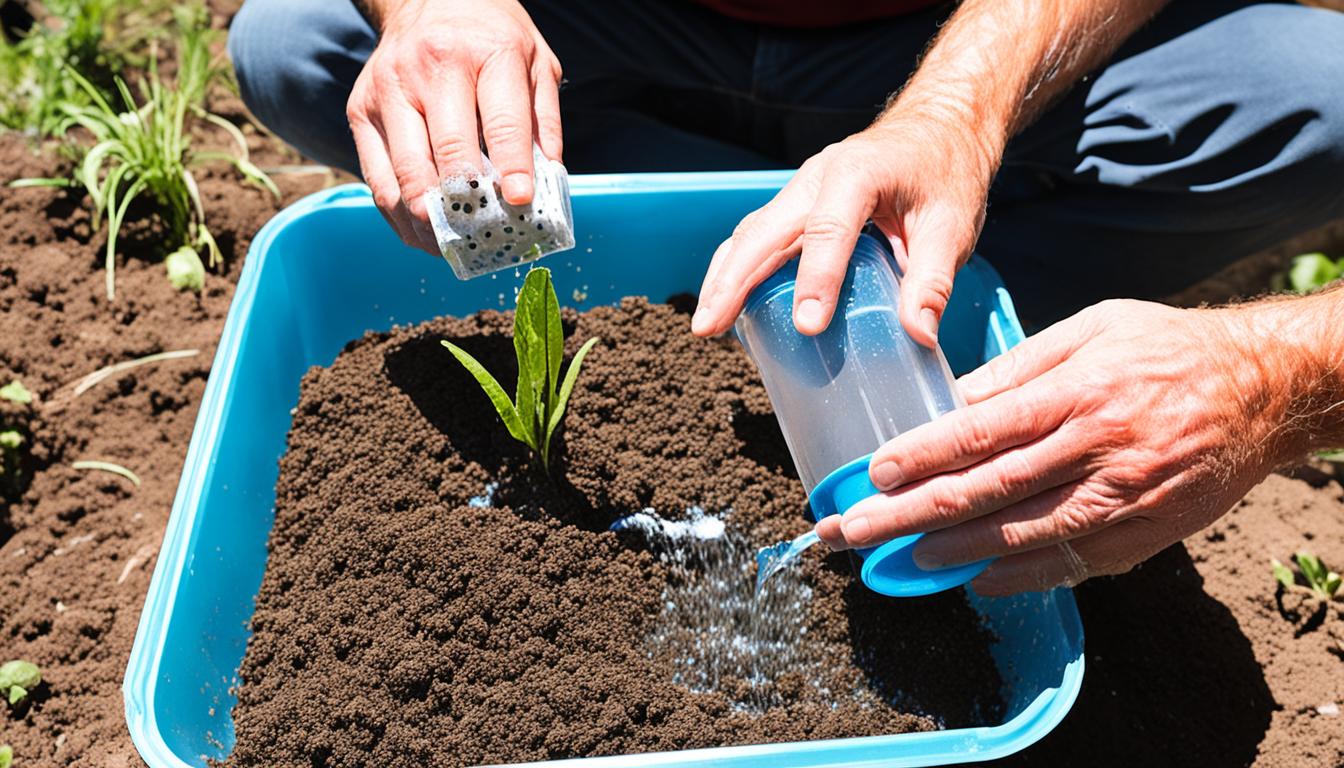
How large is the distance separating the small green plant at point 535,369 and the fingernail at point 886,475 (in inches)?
17.8

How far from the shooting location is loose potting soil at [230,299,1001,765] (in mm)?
1208

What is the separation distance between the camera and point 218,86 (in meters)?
2.23

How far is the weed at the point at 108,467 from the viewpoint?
5.29ft

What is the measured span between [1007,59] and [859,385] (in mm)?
583

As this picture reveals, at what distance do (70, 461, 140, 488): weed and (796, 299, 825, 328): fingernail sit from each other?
114 centimetres

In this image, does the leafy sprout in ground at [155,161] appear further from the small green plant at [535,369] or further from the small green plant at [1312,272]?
the small green plant at [1312,272]

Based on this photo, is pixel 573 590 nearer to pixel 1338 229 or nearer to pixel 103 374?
pixel 103 374

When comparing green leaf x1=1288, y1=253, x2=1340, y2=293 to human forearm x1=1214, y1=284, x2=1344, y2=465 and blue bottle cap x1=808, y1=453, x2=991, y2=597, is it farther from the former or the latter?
blue bottle cap x1=808, y1=453, x2=991, y2=597

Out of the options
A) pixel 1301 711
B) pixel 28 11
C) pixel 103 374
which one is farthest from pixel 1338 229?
pixel 28 11

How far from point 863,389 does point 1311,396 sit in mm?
505

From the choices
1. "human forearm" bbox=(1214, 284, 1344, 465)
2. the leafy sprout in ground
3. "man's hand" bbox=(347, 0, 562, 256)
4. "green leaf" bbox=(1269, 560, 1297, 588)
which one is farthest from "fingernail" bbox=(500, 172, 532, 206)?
"green leaf" bbox=(1269, 560, 1297, 588)

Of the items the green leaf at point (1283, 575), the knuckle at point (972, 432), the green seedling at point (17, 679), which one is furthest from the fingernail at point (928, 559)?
the green seedling at point (17, 679)

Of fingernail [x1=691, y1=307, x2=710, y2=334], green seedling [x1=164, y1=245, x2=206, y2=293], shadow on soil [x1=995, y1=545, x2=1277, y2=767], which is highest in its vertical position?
fingernail [x1=691, y1=307, x2=710, y2=334]

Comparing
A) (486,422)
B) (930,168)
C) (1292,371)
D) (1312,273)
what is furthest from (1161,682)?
(486,422)
